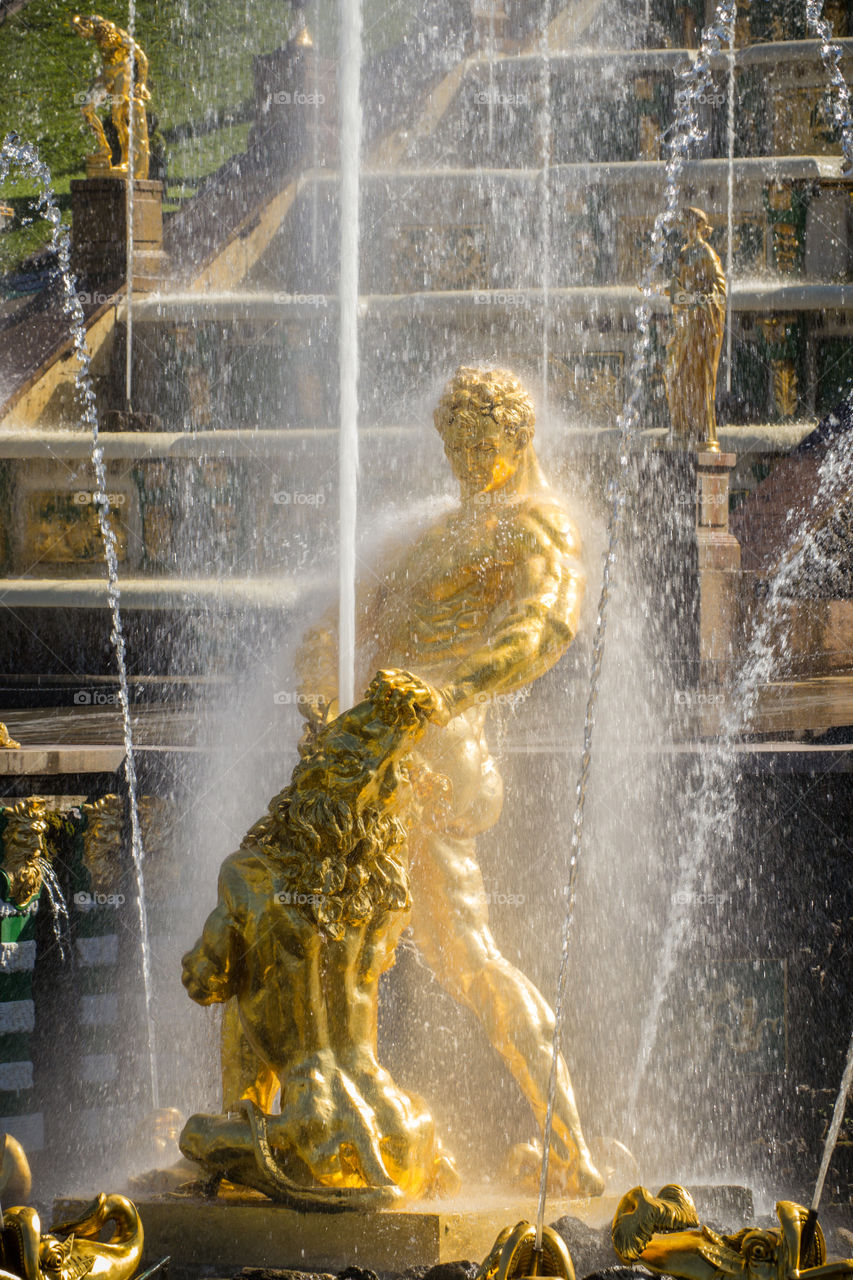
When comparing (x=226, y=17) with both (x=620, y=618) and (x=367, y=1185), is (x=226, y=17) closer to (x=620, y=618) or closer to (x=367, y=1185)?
(x=620, y=618)

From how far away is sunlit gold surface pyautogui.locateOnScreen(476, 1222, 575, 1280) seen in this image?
129 inches

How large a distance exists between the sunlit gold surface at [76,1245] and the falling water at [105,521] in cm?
168

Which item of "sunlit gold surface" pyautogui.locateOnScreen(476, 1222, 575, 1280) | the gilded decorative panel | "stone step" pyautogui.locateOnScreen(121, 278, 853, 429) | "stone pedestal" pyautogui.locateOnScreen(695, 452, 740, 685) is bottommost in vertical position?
"sunlit gold surface" pyautogui.locateOnScreen(476, 1222, 575, 1280)

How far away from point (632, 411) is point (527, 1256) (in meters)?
5.22

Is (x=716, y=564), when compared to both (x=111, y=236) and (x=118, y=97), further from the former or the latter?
(x=118, y=97)

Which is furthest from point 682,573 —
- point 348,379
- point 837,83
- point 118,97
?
point 837,83

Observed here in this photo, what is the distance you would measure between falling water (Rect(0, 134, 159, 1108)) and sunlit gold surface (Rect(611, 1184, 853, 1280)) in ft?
7.14

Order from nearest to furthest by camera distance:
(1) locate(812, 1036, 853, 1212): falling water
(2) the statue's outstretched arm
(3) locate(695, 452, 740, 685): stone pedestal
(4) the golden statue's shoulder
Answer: (2) the statue's outstretched arm → (4) the golden statue's shoulder → (1) locate(812, 1036, 853, 1212): falling water → (3) locate(695, 452, 740, 685): stone pedestal

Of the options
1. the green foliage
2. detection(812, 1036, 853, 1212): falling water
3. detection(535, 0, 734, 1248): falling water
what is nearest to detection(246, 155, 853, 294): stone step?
detection(535, 0, 734, 1248): falling water

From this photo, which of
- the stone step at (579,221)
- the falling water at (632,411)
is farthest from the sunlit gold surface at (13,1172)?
the stone step at (579,221)

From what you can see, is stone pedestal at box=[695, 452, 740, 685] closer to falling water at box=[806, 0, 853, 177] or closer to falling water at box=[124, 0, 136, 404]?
falling water at box=[124, 0, 136, 404]

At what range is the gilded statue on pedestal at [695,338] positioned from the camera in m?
7.22

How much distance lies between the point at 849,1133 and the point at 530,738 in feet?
5.15

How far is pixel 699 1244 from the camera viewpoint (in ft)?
10.9
